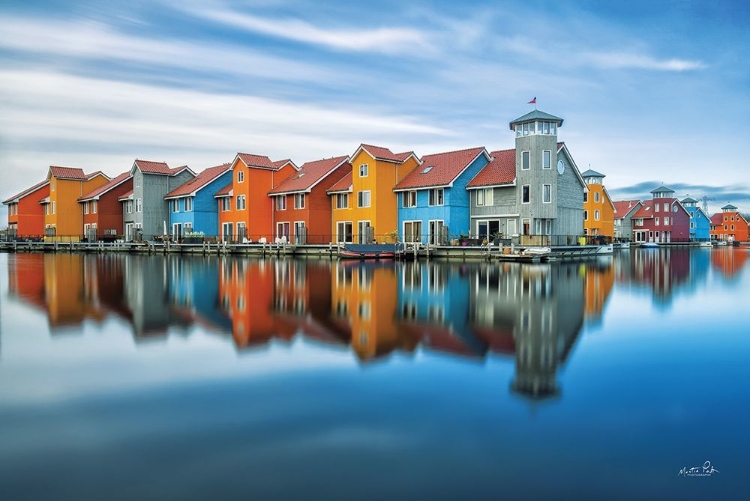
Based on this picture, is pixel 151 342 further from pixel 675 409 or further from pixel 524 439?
pixel 675 409

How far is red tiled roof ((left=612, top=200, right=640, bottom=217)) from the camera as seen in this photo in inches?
4124

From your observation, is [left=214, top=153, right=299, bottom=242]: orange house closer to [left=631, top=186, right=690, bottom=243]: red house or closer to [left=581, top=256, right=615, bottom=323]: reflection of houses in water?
[left=581, top=256, right=615, bottom=323]: reflection of houses in water

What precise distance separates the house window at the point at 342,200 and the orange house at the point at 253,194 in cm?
809

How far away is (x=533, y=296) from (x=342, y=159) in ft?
128

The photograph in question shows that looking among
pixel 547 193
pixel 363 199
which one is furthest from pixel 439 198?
pixel 547 193

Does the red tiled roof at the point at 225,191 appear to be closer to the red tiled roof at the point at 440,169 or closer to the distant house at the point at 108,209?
the distant house at the point at 108,209

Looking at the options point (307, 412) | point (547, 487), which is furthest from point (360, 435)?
point (547, 487)

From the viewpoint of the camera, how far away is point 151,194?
66.8m

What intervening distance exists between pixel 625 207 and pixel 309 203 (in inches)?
2845

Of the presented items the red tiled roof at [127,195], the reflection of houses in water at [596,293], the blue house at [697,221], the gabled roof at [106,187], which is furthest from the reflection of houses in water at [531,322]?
the blue house at [697,221]

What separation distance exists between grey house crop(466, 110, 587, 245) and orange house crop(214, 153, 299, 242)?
20.8 m

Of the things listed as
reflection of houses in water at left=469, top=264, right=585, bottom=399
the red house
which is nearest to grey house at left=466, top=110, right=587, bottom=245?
reflection of houses in water at left=469, top=264, right=585, bottom=399

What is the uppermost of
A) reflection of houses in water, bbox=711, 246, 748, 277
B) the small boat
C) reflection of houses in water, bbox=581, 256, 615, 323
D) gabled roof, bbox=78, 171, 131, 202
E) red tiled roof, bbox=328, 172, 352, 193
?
gabled roof, bbox=78, 171, 131, 202

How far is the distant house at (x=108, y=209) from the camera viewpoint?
7119 centimetres
